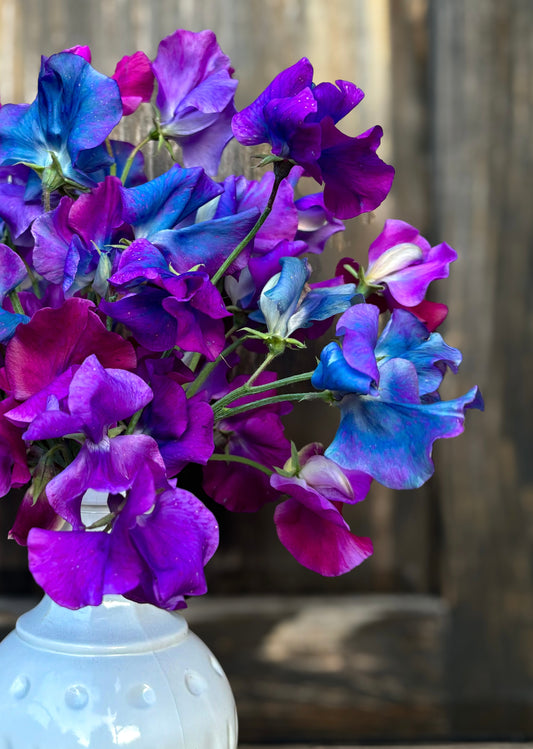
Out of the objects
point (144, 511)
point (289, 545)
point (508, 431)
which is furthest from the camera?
point (508, 431)

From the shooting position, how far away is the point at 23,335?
402mm

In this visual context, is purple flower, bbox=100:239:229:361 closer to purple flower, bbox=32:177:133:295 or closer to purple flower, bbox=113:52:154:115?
purple flower, bbox=32:177:133:295

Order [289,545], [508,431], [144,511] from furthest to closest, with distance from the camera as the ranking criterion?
[508,431]
[289,545]
[144,511]

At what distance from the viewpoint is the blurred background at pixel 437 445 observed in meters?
0.81

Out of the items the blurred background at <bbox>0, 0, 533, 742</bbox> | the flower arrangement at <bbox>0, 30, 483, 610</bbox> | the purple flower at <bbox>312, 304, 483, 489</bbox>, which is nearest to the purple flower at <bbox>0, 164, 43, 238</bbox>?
the flower arrangement at <bbox>0, 30, 483, 610</bbox>

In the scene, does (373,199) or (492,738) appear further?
(492,738)

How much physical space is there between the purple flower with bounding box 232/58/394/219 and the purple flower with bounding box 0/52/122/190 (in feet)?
0.28

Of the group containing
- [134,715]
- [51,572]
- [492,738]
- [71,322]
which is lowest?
[492,738]

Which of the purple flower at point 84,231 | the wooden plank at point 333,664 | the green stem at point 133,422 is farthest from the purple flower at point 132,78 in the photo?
the wooden plank at point 333,664

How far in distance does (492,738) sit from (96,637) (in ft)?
1.82

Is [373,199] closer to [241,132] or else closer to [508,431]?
[241,132]

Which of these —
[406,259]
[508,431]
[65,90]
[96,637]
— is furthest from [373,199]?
[508,431]

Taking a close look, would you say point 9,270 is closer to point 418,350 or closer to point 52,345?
point 52,345

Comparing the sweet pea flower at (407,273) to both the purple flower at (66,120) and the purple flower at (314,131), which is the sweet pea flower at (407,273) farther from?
the purple flower at (66,120)
